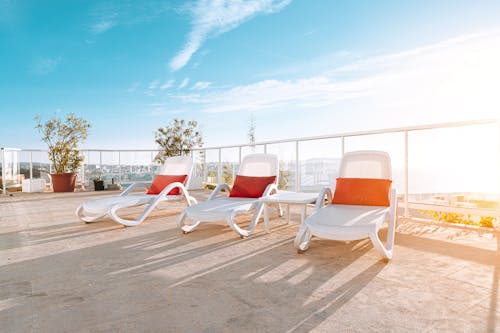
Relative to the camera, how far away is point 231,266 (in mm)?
2832

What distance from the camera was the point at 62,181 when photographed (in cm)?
1005

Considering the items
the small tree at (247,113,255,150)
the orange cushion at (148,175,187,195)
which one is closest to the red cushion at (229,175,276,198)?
the orange cushion at (148,175,187,195)

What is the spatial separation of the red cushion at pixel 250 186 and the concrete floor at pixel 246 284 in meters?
0.88

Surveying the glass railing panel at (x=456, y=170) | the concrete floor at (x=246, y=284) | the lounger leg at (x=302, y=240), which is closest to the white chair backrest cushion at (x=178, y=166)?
the concrete floor at (x=246, y=284)

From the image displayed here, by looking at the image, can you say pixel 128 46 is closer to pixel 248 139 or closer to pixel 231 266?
pixel 248 139

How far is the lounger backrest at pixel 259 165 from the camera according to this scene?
5.14 m

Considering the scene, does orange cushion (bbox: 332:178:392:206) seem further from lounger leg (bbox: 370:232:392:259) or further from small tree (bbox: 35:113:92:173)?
small tree (bbox: 35:113:92:173)

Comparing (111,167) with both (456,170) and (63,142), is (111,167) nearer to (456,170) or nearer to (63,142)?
(63,142)

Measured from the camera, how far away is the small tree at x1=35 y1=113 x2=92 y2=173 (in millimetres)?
9953

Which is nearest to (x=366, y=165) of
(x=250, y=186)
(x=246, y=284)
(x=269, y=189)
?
(x=269, y=189)

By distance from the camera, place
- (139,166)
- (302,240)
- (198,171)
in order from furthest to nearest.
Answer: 1. (139,166)
2. (198,171)
3. (302,240)

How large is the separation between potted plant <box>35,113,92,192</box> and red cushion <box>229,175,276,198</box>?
289 inches

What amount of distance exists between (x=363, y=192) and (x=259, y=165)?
6.31ft

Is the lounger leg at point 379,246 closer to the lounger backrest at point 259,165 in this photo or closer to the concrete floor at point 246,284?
the concrete floor at point 246,284
